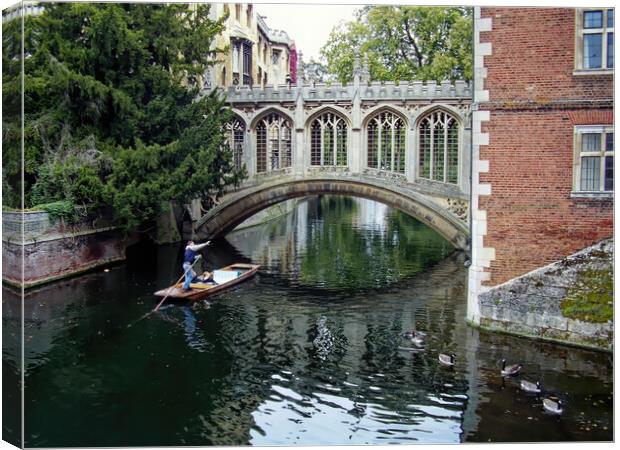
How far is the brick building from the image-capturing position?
11023 mm

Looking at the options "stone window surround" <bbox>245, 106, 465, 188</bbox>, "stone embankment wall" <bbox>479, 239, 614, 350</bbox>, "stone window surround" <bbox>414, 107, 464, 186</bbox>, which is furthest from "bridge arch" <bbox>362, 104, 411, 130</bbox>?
"stone embankment wall" <bbox>479, 239, 614, 350</bbox>

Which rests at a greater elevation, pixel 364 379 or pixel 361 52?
pixel 361 52

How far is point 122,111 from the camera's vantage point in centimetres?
1894

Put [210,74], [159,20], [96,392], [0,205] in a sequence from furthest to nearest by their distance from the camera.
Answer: [210,74] < [159,20] < [96,392] < [0,205]

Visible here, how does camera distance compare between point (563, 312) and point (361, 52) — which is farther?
point (361, 52)

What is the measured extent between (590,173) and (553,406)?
3763 millimetres

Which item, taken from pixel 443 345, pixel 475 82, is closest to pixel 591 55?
pixel 475 82

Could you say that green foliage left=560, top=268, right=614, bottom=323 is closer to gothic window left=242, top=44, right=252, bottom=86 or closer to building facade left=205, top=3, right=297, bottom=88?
building facade left=205, top=3, right=297, bottom=88

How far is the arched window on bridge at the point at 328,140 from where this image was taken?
22703mm

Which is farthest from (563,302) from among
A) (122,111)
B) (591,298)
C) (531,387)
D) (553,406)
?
(122,111)

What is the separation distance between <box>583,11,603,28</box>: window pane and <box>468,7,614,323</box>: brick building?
14mm

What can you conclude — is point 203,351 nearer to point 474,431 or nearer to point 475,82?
point 474,431

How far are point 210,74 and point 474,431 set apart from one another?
655 inches

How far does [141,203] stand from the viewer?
1959 centimetres
